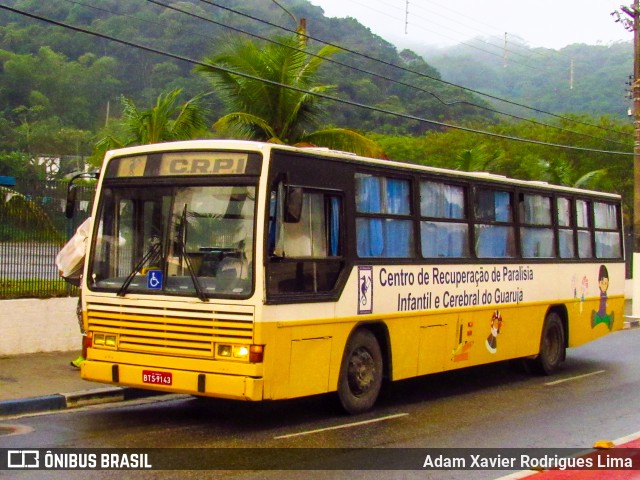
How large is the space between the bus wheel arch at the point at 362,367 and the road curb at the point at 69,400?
9.17 ft

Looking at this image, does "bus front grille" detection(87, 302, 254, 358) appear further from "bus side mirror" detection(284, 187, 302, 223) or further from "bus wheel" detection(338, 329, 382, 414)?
"bus wheel" detection(338, 329, 382, 414)

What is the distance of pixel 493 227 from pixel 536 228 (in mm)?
1500

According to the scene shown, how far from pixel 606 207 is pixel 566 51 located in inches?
5628

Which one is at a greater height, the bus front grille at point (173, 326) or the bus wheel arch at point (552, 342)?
the bus front grille at point (173, 326)

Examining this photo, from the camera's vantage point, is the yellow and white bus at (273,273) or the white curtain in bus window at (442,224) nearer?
the yellow and white bus at (273,273)

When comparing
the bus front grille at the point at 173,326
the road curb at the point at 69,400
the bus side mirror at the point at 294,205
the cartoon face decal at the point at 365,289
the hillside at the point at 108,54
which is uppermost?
the hillside at the point at 108,54

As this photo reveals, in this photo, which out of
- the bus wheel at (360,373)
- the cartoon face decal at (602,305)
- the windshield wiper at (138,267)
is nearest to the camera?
the windshield wiper at (138,267)

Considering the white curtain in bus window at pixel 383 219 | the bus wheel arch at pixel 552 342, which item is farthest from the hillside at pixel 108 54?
the white curtain in bus window at pixel 383 219

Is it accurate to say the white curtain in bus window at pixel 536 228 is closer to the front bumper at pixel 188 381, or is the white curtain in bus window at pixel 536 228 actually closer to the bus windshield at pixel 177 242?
the bus windshield at pixel 177 242

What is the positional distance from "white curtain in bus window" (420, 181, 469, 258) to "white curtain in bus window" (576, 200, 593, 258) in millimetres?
4098

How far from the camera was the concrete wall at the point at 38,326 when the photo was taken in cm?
1366

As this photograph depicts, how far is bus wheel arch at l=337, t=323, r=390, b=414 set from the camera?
10.5 m

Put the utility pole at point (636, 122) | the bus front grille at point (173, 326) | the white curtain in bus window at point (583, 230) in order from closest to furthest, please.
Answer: the bus front grille at point (173, 326) < the white curtain in bus window at point (583, 230) < the utility pole at point (636, 122)

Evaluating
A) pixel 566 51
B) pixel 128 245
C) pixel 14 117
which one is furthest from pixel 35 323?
pixel 566 51
